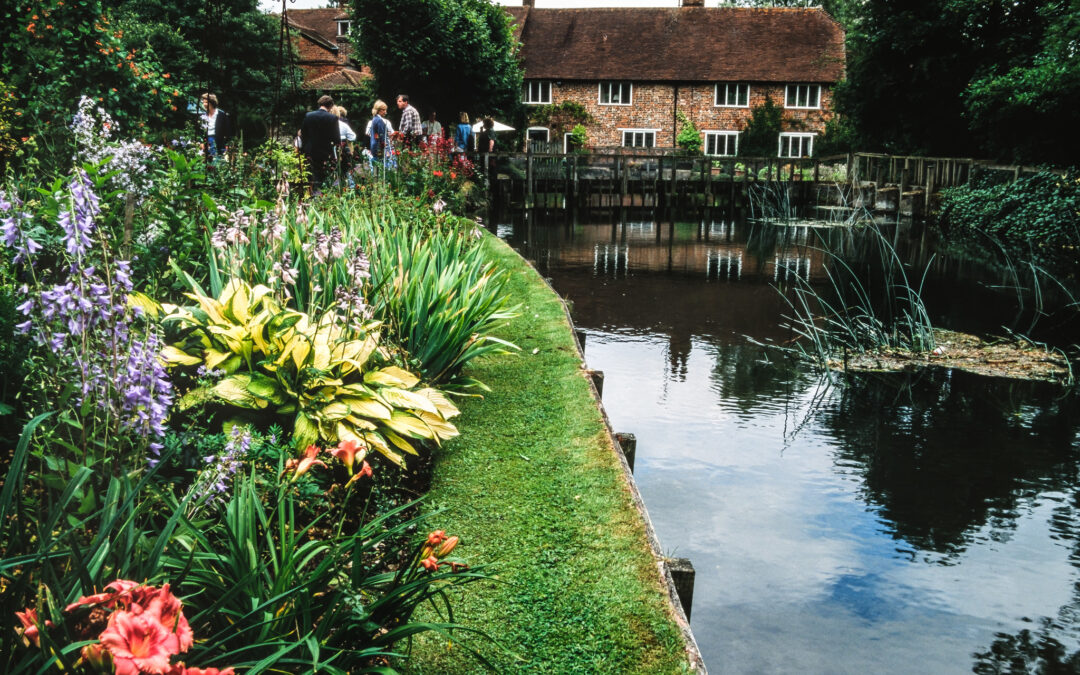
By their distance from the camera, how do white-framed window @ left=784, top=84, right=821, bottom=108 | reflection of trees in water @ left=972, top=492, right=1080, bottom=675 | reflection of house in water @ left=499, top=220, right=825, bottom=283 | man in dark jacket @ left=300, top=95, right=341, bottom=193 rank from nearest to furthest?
reflection of trees in water @ left=972, top=492, right=1080, bottom=675, man in dark jacket @ left=300, top=95, right=341, bottom=193, reflection of house in water @ left=499, top=220, right=825, bottom=283, white-framed window @ left=784, top=84, right=821, bottom=108

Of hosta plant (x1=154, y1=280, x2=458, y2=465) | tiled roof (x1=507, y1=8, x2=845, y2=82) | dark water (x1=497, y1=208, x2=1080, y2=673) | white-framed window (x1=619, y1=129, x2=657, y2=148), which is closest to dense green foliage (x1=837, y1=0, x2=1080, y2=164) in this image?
dark water (x1=497, y1=208, x2=1080, y2=673)

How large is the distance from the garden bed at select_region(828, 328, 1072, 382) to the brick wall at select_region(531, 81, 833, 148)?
35709mm

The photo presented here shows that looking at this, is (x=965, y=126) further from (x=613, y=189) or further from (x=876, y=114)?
(x=613, y=189)

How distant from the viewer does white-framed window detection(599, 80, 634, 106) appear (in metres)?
45.7

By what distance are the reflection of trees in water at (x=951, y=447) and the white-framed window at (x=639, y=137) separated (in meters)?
37.5

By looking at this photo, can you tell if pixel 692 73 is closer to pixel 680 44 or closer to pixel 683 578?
pixel 680 44

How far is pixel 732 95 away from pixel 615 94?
5613 millimetres

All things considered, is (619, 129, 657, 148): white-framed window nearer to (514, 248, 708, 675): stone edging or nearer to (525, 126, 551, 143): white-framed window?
(525, 126, 551, 143): white-framed window

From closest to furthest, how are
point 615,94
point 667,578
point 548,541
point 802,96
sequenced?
1. point 667,578
2. point 548,541
3. point 802,96
4. point 615,94

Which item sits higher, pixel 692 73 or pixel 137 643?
pixel 692 73

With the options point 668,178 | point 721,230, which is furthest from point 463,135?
point 668,178

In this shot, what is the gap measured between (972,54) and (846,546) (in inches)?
1017

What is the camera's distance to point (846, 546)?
6020mm

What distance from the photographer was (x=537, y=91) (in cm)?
4619
